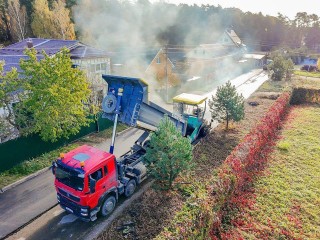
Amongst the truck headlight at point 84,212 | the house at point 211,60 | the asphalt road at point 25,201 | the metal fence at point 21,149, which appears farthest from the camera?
the house at point 211,60

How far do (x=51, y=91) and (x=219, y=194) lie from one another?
10048 millimetres

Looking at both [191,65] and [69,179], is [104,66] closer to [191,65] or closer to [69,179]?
[69,179]

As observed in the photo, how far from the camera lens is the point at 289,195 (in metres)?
12.2

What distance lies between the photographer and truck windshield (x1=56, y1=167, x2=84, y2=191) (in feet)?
31.2

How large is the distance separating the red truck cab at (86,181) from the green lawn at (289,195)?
5624 millimetres

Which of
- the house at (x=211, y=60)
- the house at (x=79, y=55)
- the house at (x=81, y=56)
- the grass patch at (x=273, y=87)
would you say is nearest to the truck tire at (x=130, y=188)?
the house at (x=81, y=56)

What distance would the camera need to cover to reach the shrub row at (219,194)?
8.11 m

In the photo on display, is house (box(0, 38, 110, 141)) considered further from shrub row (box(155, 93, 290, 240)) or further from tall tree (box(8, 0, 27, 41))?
tall tree (box(8, 0, 27, 41))

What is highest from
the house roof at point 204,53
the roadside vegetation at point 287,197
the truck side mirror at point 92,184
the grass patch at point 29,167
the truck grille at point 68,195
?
the house roof at point 204,53

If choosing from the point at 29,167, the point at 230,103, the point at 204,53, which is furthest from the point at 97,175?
the point at 204,53

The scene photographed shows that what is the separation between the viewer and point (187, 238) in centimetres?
764

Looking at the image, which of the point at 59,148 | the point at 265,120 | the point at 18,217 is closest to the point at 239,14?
the point at 265,120

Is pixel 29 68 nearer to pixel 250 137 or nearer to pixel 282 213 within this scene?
pixel 250 137

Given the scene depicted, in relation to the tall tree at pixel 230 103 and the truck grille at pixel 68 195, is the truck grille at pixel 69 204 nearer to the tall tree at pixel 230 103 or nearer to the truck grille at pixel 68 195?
the truck grille at pixel 68 195
